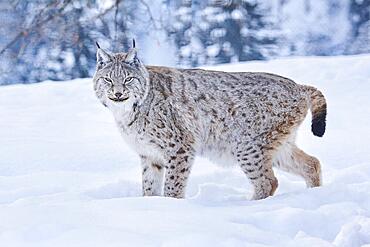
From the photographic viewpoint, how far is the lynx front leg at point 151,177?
5680 millimetres

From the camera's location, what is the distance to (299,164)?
581cm

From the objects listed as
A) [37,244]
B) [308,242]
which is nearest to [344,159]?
[308,242]

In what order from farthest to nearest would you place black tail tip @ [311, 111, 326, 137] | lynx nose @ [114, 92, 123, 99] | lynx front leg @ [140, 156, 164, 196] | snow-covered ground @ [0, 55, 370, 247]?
1. lynx front leg @ [140, 156, 164, 196]
2. black tail tip @ [311, 111, 326, 137]
3. lynx nose @ [114, 92, 123, 99]
4. snow-covered ground @ [0, 55, 370, 247]

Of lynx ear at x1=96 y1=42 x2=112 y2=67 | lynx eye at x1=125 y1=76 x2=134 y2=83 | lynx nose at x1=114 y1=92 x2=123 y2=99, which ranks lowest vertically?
lynx nose at x1=114 y1=92 x2=123 y2=99

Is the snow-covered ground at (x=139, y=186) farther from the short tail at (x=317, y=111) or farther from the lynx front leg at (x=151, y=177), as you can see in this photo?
the short tail at (x=317, y=111)

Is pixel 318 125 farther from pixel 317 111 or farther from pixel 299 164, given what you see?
pixel 299 164

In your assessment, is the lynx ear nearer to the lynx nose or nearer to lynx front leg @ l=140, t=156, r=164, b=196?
the lynx nose

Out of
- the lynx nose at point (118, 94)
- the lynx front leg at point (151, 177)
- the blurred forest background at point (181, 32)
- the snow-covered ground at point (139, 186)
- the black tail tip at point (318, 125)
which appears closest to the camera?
the snow-covered ground at point (139, 186)

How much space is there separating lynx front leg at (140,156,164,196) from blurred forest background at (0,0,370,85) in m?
6.10

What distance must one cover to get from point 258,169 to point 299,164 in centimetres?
41

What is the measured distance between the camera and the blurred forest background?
38.9 ft

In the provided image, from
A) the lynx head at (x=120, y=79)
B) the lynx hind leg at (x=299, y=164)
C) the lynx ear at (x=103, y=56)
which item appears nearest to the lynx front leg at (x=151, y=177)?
the lynx head at (x=120, y=79)

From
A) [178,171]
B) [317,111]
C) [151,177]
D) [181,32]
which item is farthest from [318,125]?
[181,32]

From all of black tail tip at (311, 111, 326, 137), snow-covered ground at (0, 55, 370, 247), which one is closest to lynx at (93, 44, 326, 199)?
black tail tip at (311, 111, 326, 137)
